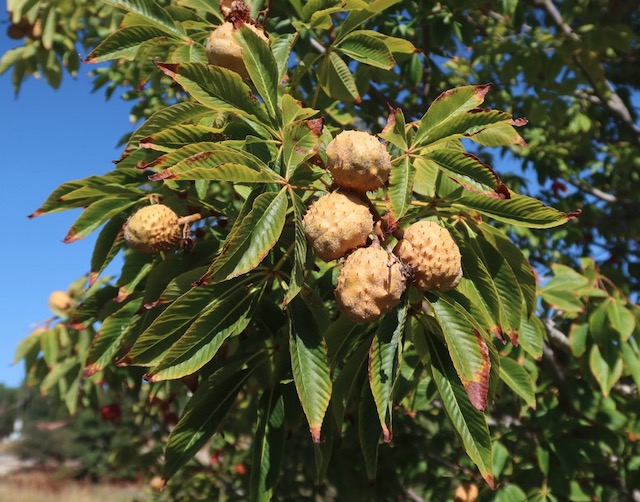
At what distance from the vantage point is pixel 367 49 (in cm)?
167

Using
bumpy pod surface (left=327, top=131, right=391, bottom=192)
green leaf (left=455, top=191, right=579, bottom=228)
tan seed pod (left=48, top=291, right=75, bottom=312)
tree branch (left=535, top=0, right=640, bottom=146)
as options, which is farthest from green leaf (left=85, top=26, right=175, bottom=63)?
tree branch (left=535, top=0, right=640, bottom=146)

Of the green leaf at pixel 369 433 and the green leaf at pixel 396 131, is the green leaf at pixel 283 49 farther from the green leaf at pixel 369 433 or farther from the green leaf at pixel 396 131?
the green leaf at pixel 369 433

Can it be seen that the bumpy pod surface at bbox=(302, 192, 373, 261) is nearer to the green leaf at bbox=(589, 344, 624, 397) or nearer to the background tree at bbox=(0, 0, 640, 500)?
the background tree at bbox=(0, 0, 640, 500)

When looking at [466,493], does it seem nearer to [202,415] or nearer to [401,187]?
[202,415]

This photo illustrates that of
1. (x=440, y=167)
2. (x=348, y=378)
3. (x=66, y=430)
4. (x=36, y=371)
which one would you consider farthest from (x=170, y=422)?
(x=66, y=430)

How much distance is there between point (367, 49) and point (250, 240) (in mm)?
808

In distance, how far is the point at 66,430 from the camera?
22.2 m

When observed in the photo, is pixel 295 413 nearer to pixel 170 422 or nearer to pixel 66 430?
pixel 170 422

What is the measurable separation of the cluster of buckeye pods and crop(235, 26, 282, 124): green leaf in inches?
9.1

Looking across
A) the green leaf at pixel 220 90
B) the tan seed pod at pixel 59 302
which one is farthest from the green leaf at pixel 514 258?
the tan seed pod at pixel 59 302

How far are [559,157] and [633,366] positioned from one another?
2396mm

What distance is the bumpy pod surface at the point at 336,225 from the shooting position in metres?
1.13

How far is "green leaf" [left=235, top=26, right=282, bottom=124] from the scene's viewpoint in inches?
52.6

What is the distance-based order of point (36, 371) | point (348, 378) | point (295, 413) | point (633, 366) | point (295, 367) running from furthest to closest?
point (36, 371) → point (633, 366) → point (295, 413) → point (348, 378) → point (295, 367)
